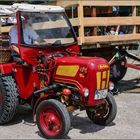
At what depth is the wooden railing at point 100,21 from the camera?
8.16 m

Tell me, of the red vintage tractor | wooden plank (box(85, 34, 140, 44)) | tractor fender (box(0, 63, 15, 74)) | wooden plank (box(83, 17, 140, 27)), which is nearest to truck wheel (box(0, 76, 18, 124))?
the red vintage tractor

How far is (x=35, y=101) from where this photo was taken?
666 cm

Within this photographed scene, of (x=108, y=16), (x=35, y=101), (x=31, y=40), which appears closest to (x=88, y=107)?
(x=35, y=101)

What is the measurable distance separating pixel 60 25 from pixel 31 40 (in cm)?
74

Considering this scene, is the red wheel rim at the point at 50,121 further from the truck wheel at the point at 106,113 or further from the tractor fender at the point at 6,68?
the tractor fender at the point at 6,68

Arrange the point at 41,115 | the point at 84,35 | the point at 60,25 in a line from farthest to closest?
the point at 84,35
the point at 60,25
the point at 41,115

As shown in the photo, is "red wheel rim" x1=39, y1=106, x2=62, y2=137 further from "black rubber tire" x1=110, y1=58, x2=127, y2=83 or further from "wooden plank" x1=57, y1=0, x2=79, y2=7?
"black rubber tire" x1=110, y1=58, x2=127, y2=83

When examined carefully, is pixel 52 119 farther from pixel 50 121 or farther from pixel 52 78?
pixel 52 78

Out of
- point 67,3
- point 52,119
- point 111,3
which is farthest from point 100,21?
point 52,119

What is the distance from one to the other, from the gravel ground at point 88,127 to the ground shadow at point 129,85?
57.0 inches

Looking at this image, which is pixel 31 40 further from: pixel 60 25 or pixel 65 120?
pixel 65 120

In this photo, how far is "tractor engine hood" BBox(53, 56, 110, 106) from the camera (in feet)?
19.1

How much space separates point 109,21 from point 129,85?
2.36 meters

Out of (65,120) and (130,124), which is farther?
(130,124)
